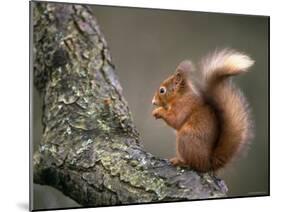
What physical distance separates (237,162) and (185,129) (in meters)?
0.36

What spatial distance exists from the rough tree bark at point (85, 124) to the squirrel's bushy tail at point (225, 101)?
0.29 metres

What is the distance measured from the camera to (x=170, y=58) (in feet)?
9.11

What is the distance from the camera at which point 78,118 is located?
2635mm

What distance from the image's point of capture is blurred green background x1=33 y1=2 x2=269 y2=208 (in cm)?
268

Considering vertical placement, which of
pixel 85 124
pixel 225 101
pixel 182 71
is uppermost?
pixel 182 71

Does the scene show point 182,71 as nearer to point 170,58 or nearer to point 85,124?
point 170,58

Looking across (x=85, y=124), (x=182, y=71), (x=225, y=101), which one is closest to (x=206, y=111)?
(x=225, y=101)

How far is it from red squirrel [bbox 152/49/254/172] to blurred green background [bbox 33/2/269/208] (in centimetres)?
4

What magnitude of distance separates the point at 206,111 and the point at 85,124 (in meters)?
0.61

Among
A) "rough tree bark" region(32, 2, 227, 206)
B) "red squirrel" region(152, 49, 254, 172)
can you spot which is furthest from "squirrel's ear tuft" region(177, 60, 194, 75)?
"rough tree bark" region(32, 2, 227, 206)

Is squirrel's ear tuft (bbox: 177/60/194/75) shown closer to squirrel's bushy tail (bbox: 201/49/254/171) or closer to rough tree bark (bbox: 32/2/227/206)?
squirrel's bushy tail (bbox: 201/49/254/171)
